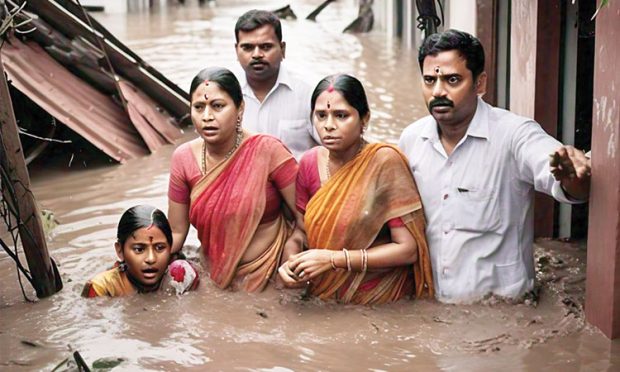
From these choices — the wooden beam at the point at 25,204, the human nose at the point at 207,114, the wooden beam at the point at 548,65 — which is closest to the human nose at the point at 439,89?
the human nose at the point at 207,114

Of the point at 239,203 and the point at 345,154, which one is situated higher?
the point at 345,154

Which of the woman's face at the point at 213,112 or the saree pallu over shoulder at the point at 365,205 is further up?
the woman's face at the point at 213,112

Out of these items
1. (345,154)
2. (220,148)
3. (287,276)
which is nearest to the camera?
(287,276)

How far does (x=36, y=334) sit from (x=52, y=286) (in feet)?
1.98

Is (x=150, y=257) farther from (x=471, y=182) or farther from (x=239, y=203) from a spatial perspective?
(x=471, y=182)

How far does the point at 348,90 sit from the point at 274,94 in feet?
3.98

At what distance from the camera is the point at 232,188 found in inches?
214

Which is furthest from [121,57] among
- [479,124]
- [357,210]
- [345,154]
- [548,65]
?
[479,124]

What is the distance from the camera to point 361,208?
16.9ft

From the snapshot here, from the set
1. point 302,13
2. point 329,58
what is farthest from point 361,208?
point 302,13

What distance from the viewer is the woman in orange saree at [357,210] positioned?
512cm

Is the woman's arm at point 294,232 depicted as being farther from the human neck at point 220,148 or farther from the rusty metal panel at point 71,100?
the rusty metal panel at point 71,100

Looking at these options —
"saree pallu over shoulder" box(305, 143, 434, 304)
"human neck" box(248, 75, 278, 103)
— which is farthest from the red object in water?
"human neck" box(248, 75, 278, 103)

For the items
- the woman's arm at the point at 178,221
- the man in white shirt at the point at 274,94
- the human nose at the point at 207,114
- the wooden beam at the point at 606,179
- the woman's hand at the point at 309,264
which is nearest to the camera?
the wooden beam at the point at 606,179
